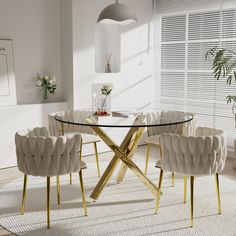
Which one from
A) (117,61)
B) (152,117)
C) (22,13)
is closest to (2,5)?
(22,13)

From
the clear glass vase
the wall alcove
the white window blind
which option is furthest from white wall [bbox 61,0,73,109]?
the white window blind

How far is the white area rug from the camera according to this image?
3549 mm

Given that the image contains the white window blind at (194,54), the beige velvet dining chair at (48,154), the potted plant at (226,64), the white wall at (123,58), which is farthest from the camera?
the white window blind at (194,54)

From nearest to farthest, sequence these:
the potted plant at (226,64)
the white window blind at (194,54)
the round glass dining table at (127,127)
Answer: the round glass dining table at (127,127)
the potted plant at (226,64)
the white window blind at (194,54)

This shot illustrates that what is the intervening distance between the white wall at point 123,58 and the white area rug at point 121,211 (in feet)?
6.12

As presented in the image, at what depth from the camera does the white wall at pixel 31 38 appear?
5.57m

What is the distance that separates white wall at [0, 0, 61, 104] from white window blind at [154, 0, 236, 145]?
199 centimetres

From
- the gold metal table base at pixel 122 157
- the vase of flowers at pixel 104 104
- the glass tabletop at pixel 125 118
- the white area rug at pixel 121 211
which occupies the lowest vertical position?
the white area rug at pixel 121 211

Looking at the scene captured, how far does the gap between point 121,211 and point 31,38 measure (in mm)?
3073

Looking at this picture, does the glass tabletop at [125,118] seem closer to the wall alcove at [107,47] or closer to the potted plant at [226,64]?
the potted plant at [226,64]

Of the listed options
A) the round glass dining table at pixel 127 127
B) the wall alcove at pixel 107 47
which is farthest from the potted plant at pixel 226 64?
the wall alcove at pixel 107 47

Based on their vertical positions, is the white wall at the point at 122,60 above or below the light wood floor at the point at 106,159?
above

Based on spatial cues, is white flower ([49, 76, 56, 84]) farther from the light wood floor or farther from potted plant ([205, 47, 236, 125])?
potted plant ([205, 47, 236, 125])

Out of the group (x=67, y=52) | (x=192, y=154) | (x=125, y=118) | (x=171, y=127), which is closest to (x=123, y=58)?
(x=67, y=52)
